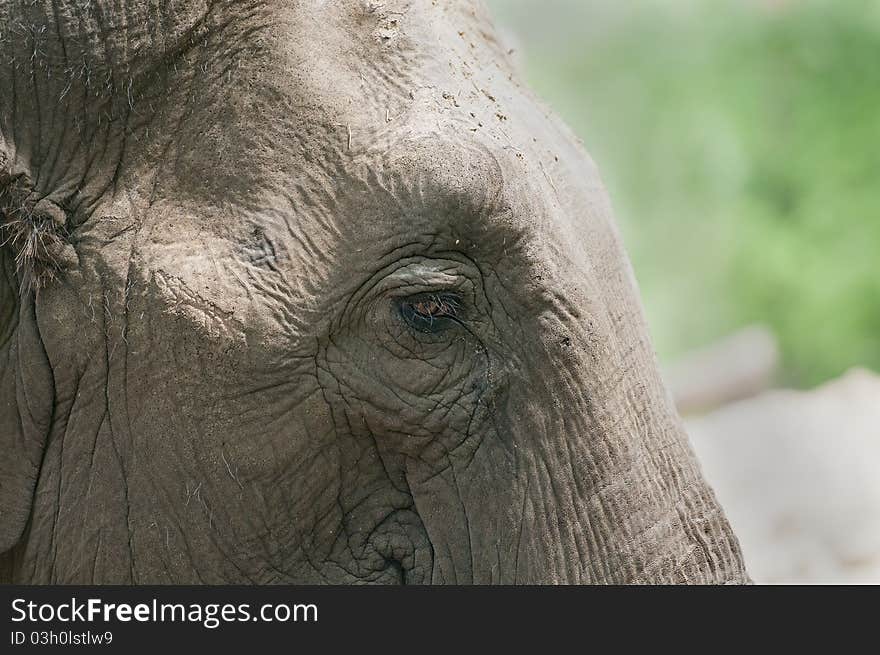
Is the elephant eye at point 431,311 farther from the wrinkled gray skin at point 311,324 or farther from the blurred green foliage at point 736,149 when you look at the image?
the blurred green foliage at point 736,149

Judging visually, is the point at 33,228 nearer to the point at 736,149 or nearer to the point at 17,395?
the point at 17,395

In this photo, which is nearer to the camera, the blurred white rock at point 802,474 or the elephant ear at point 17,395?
the elephant ear at point 17,395

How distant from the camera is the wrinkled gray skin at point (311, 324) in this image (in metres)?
2.42

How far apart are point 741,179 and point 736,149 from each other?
0.79 ft

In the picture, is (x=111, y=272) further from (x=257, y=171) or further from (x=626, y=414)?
(x=626, y=414)

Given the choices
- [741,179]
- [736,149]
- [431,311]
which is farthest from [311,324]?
[736,149]

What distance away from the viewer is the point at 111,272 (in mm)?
2471

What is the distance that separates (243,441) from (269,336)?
19cm

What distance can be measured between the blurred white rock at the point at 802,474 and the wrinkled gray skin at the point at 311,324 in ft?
14.1

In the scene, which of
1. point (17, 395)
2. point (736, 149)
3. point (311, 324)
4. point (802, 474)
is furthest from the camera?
point (736, 149)

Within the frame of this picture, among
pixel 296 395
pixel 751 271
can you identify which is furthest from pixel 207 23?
pixel 751 271

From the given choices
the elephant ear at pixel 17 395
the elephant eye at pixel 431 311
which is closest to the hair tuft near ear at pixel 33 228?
the elephant ear at pixel 17 395

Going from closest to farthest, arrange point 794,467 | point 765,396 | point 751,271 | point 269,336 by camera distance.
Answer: point 269,336
point 794,467
point 765,396
point 751,271

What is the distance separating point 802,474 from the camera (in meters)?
7.72
